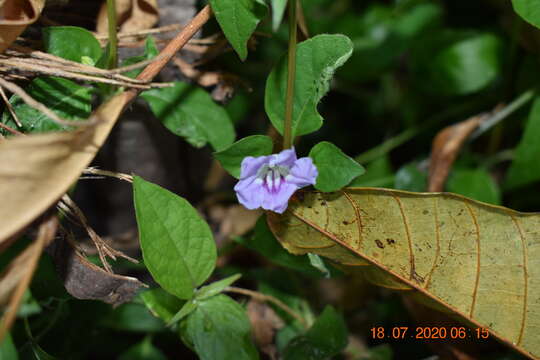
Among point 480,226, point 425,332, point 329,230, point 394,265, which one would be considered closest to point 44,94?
point 329,230

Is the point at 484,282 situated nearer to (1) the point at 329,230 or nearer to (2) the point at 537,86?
(1) the point at 329,230

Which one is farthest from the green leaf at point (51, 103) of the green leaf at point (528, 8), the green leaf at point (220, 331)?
the green leaf at point (528, 8)

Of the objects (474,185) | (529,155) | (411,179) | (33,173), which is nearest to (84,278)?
(33,173)

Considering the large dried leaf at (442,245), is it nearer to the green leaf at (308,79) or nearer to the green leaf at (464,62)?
the green leaf at (308,79)

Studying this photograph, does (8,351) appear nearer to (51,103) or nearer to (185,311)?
(185,311)

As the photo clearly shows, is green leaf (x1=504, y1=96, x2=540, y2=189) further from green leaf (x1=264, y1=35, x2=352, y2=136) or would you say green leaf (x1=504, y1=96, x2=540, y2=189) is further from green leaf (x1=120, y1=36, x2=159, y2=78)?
green leaf (x1=120, y1=36, x2=159, y2=78)
